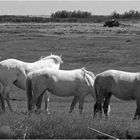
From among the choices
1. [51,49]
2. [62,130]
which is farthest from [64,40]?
[62,130]

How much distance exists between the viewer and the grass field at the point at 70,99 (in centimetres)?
1120

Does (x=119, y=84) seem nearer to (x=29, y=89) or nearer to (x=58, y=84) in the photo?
(x=58, y=84)

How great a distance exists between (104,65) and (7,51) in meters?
9.44

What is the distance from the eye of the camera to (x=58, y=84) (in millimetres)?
14508

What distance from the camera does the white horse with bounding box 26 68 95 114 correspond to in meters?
14.4

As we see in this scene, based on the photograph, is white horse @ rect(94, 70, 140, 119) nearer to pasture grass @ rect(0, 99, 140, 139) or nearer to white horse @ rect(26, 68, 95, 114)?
white horse @ rect(26, 68, 95, 114)

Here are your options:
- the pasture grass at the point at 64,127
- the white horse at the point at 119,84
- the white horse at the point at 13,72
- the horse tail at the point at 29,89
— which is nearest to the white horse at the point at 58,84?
the horse tail at the point at 29,89

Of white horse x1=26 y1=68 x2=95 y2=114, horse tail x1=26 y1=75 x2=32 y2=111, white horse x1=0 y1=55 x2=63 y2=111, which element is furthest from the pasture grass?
white horse x1=0 y1=55 x2=63 y2=111

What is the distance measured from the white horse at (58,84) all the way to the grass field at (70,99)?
0.54 meters

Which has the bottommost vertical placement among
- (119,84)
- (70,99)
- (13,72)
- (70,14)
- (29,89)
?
(70,14)

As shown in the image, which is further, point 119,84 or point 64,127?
point 119,84

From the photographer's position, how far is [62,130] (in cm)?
1119

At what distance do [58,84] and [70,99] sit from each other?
603cm

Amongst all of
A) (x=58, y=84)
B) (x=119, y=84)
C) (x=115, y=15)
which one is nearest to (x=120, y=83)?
(x=119, y=84)
